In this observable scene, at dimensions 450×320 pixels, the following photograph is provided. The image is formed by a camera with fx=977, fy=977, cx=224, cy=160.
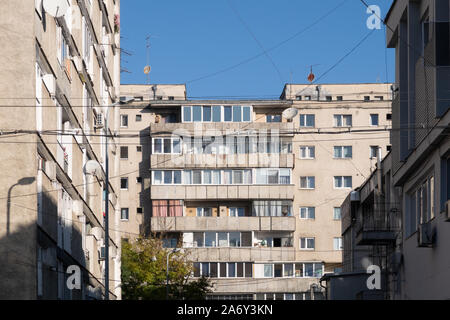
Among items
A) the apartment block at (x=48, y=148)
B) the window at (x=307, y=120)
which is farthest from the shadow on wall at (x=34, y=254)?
the window at (x=307, y=120)

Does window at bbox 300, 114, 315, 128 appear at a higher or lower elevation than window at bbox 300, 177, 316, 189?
higher

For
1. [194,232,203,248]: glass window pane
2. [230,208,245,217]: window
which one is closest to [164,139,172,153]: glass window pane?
[230,208,245,217]: window

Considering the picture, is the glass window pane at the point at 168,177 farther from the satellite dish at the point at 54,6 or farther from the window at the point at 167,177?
the satellite dish at the point at 54,6

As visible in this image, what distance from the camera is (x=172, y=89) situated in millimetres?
79125

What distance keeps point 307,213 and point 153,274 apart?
16691 mm

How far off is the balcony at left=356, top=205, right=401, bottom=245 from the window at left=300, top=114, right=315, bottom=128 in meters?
37.1

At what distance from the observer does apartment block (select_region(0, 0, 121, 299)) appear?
25906mm

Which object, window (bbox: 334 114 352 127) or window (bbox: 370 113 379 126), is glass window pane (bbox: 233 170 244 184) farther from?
window (bbox: 370 113 379 126)

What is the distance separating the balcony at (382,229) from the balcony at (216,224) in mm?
31801

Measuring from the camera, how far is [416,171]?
31.9 m

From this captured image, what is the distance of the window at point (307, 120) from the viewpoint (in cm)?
7669

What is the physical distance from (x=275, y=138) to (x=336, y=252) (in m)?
9.86

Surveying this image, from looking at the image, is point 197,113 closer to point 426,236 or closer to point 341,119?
point 341,119
